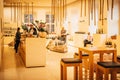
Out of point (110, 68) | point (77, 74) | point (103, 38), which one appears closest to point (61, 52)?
point (103, 38)

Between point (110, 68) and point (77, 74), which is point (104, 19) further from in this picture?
point (110, 68)

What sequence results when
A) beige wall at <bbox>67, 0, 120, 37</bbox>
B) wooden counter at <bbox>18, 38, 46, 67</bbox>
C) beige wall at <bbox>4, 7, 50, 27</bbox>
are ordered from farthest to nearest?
beige wall at <bbox>4, 7, 50, 27</bbox> → beige wall at <bbox>67, 0, 120, 37</bbox> → wooden counter at <bbox>18, 38, 46, 67</bbox>

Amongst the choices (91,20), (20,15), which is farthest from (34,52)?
(20,15)

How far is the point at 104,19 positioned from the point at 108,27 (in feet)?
1.90

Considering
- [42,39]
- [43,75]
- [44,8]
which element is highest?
[44,8]

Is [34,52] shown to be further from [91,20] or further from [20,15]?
[20,15]

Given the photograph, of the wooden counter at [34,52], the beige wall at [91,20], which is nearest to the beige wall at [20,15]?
the beige wall at [91,20]

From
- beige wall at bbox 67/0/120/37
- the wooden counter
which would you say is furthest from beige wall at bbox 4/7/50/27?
the wooden counter

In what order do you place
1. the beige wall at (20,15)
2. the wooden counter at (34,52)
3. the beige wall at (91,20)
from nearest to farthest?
the wooden counter at (34,52)
the beige wall at (91,20)
the beige wall at (20,15)

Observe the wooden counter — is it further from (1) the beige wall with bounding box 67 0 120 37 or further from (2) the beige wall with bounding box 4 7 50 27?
(2) the beige wall with bounding box 4 7 50 27

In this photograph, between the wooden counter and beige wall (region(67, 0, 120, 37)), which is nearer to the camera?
the wooden counter

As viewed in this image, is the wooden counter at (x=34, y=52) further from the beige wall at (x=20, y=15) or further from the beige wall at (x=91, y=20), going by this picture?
the beige wall at (x=20, y=15)

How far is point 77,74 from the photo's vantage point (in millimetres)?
4941

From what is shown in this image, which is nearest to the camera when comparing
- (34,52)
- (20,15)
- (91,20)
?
(34,52)
